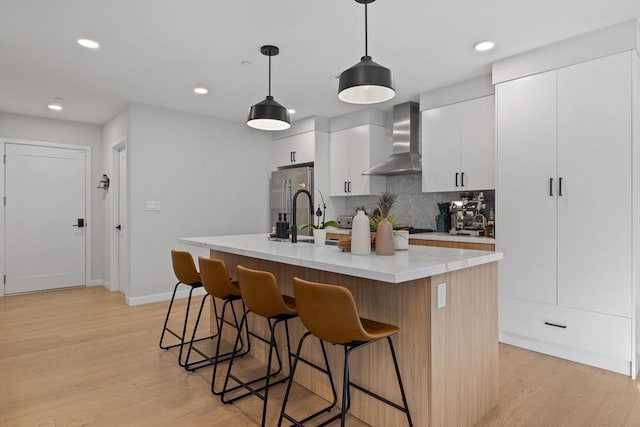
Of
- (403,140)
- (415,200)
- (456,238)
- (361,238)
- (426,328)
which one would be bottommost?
(426,328)

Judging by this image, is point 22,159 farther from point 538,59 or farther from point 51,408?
point 538,59

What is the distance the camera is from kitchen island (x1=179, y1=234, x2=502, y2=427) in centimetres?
181

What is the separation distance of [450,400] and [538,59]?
9.27 feet

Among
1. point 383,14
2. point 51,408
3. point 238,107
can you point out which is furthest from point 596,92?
point 51,408

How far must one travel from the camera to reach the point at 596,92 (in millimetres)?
2896

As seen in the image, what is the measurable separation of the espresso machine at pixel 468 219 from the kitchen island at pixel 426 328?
5.76 ft

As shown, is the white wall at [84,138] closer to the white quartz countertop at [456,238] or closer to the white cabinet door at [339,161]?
the white cabinet door at [339,161]

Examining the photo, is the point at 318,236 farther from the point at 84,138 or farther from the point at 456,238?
the point at 84,138

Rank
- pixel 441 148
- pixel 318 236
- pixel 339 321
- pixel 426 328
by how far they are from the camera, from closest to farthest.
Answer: pixel 339 321 < pixel 426 328 < pixel 318 236 < pixel 441 148

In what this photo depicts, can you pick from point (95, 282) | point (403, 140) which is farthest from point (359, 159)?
point (95, 282)

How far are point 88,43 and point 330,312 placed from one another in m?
2.99

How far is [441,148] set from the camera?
4.20 metres

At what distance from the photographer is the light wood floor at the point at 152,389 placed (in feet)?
7.18

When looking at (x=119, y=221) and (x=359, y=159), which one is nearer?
(x=359, y=159)
